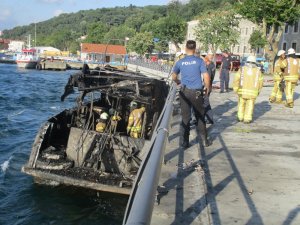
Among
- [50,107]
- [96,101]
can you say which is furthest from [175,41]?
[96,101]

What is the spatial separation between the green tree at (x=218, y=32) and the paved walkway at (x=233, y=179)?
46.6 metres

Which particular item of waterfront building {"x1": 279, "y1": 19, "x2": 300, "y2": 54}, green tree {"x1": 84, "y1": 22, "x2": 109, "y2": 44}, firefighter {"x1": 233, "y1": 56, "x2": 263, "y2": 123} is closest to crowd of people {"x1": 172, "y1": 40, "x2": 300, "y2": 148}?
firefighter {"x1": 233, "y1": 56, "x2": 263, "y2": 123}

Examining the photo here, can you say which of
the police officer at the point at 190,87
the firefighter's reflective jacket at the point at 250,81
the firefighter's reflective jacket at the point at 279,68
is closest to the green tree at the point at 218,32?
the firefighter's reflective jacket at the point at 279,68

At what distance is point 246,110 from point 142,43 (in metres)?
83.1

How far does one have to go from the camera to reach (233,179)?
6.27 m

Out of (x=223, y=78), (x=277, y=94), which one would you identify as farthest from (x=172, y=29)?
(x=277, y=94)

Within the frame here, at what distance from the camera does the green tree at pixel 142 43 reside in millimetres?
92375

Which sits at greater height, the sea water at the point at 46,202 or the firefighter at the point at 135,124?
the firefighter at the point at 135,124

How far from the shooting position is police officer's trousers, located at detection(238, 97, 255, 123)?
11258 millimetres

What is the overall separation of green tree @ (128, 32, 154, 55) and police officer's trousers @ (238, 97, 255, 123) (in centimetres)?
8166

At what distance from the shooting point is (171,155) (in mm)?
7617

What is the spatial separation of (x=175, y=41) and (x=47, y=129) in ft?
250

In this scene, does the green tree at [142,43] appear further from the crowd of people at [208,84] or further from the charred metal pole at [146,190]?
the charred metal pole at [146,190]

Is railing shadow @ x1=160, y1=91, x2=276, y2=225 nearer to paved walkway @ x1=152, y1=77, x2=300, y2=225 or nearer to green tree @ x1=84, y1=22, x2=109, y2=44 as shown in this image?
paved walkway @ x1=152, y1=77, x2=300, y2=225
